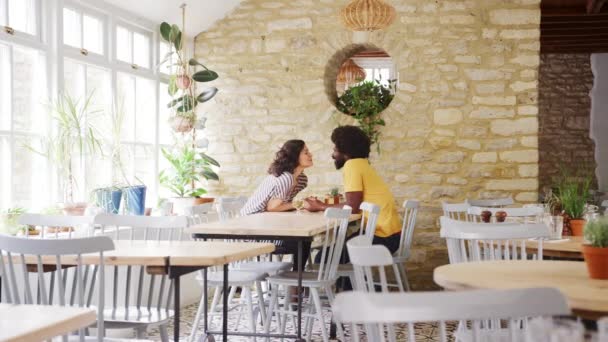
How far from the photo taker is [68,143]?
17.1ft

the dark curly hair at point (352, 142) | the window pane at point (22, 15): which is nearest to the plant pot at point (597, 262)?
the dark curly hair at point (352, 142)

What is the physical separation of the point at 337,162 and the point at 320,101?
1.38 metres

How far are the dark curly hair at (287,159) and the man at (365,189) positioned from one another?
0.32 m

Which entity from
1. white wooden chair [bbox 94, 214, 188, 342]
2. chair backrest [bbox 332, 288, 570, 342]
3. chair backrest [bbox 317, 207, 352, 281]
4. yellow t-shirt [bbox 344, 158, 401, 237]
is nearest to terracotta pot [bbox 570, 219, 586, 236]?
chair backrest [bbox 317, 207, 352, 281]

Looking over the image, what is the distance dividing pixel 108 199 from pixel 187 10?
2214 mm

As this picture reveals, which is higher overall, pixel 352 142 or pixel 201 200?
pixel 352 142

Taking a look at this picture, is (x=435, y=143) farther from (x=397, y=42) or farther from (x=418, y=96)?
(x=397, y=42)

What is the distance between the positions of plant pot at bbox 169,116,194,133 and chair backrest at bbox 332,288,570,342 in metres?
5.43

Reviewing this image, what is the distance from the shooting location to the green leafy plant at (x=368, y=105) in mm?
6754

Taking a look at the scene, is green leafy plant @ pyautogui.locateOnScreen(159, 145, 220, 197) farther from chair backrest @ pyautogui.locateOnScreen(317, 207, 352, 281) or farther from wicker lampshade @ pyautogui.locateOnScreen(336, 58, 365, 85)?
wicker lampshade @ pyautogui.locateOnScreen(336, 58, 365, 85)

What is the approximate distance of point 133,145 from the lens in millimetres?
6434

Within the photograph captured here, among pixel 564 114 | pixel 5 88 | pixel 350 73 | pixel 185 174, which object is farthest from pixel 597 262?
pixel 564 114

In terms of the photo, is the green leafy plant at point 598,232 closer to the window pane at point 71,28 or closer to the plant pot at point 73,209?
the plant pot at point 73,209

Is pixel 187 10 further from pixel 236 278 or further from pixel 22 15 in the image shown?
pixel 236 278
